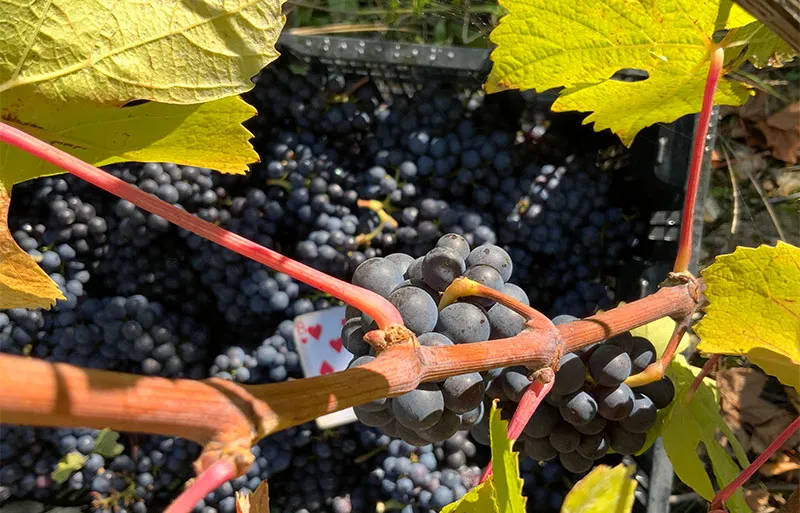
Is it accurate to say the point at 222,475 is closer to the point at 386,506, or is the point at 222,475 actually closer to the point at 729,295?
the point at 729,295

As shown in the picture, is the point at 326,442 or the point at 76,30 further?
the point at 326,442

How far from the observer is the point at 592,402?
1.77 ft

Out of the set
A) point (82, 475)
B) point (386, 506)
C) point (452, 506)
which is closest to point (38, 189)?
point (82, 475)

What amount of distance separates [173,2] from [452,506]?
0.40m

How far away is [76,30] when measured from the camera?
406 mm

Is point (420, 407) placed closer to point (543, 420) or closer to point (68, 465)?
point (543, 420)

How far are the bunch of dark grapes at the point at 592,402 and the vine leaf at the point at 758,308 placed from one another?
0.25 feet

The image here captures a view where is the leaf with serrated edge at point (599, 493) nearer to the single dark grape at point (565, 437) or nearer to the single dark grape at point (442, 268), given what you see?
the single dark grape at point (565, 437)

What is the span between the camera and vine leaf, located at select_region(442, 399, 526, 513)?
35 cm

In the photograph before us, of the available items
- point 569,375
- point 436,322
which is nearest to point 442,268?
point 436,322

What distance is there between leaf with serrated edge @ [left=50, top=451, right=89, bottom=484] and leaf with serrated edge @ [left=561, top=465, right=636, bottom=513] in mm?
840

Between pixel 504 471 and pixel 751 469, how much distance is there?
0.29 m

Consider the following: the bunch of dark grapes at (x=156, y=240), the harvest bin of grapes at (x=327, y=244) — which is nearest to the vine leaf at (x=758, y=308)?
the harvest bin of grapes at (x=327, y=244)

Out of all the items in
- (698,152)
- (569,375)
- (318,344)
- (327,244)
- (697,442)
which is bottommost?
(318,344)
